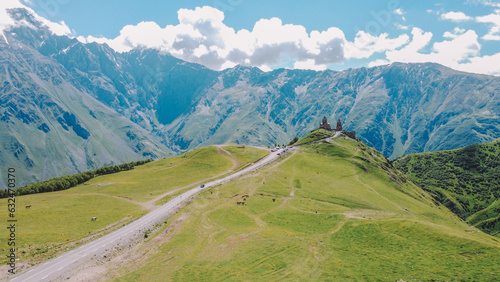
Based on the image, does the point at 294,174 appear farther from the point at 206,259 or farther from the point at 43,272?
the point at 43,272

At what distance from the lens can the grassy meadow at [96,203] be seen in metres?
59.6

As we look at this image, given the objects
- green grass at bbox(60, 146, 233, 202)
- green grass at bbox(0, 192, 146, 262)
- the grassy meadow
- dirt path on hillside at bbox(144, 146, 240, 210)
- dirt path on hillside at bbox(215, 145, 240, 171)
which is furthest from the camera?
dirt path on hillside at bbox(215, 145, 240, 171)

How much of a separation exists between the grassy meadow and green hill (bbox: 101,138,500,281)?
16.1 m

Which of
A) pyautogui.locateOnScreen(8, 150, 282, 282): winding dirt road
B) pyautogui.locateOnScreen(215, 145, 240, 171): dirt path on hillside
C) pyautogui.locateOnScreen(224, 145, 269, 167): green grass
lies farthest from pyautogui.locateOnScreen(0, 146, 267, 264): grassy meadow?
pyautogui.locateOnScreen(8, 150, 282, 282): winding dirt road

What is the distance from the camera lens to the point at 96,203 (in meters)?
89.1

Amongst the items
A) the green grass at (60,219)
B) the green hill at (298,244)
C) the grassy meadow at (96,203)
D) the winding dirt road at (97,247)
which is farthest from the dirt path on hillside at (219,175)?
the green hill at (298,244)

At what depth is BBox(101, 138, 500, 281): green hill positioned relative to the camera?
145ft

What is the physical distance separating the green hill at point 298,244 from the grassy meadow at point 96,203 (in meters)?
16.1

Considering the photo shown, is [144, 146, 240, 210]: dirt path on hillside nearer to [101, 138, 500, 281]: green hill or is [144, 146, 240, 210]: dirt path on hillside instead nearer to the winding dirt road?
the winding dirt road

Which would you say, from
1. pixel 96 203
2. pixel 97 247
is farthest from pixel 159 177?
pixel 97 247

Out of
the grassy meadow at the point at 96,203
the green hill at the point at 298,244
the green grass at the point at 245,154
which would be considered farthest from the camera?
the green grass at the point at 245,154

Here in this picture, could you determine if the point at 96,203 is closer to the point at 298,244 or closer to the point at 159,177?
the point at 159,177

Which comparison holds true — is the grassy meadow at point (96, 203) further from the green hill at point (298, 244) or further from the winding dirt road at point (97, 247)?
the green hill at point (298, 244)

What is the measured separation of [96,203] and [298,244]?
67.5 metres
